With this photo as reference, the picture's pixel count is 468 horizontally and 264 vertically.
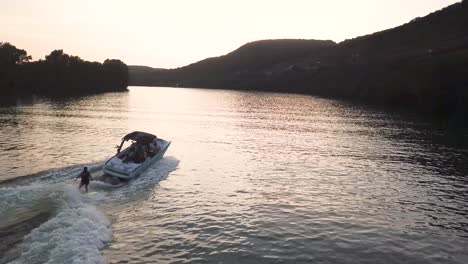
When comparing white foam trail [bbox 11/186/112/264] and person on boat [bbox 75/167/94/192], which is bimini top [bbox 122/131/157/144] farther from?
white foam trail [bbox 11/186/112/264]

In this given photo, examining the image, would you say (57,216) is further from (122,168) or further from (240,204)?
(240,204)

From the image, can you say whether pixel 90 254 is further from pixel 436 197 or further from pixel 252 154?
pixel 252 154

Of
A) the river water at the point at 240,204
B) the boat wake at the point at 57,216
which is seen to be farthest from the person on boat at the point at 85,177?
the river water at the point at 240,204

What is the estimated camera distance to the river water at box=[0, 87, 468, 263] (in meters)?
22.9

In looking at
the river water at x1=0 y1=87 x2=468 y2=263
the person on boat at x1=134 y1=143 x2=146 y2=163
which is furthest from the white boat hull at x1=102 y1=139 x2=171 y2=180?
the river water at x1=0 y1=87 x2=468 y2=263

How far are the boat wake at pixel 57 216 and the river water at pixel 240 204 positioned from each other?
0.08m

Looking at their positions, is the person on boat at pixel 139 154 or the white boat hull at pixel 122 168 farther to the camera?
the person on boat at pixel 139 154

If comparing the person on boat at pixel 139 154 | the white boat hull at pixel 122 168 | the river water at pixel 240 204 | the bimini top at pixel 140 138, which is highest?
the bimini top at pixel 140 138

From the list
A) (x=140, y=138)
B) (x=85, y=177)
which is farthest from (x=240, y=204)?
(x=140, y=138)

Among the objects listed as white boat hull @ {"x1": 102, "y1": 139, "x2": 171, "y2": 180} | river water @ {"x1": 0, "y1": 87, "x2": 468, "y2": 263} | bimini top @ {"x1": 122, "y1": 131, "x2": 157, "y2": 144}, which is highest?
bimini top @ {"x1": 122, "y1": 131, "x2": 157, "y2": 144}

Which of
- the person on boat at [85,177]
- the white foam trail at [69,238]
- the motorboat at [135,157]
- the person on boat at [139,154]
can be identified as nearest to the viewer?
the white foam trail at [69,238]

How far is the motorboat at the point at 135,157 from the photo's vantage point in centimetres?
3684

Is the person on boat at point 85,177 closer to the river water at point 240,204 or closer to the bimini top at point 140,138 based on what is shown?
the river water at point 240,204

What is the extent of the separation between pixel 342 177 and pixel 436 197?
9217mm
